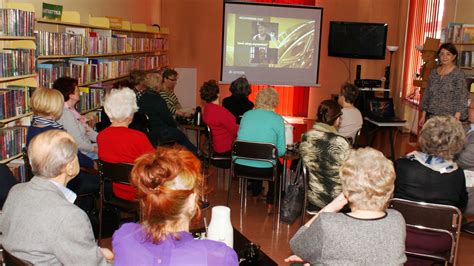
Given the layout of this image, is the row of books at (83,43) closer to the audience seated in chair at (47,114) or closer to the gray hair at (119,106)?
the audience seated in chair at (47,114)

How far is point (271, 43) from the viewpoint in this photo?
921 centimetres

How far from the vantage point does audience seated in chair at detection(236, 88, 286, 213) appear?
434 cm

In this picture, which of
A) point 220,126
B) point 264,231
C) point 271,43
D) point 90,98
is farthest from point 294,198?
point 271,43

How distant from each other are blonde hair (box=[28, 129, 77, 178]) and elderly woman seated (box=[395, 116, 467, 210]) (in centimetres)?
196

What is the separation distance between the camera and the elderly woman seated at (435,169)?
2.85 meters

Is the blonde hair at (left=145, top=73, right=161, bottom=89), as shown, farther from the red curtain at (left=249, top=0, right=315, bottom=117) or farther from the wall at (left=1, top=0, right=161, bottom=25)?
the red curtain at (left=249, top=0, right=315, bottom=117)

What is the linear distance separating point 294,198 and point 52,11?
125 inches

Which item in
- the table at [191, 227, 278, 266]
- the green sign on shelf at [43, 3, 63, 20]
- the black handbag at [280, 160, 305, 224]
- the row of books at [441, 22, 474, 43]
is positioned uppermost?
the row of books at [441, 22, 474, 43]

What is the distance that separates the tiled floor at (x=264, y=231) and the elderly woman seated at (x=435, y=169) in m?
1.29

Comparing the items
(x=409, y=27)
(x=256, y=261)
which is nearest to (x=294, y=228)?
(x=256, y=261)

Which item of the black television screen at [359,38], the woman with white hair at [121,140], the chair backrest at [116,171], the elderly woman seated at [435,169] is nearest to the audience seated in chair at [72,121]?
the woman with white hair at [121,140]

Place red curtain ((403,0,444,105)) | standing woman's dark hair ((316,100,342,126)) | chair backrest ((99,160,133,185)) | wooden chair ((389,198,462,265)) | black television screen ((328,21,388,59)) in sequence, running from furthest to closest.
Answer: black television screen ((328,21,388,59)) < red curtain ((403,0,444,105)) < standing woman's dark hair ((316,100,342,126)) < chair backrest ((99,160,133,185)) < wooden chair ((389,198,462,265))

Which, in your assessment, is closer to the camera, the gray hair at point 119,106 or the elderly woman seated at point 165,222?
the elderly woman seated at point 165,222

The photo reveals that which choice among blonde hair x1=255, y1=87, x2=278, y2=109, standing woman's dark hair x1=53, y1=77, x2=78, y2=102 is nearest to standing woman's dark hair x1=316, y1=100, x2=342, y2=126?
blonde hair x1=255, y1=87, x2=278, y2=109
